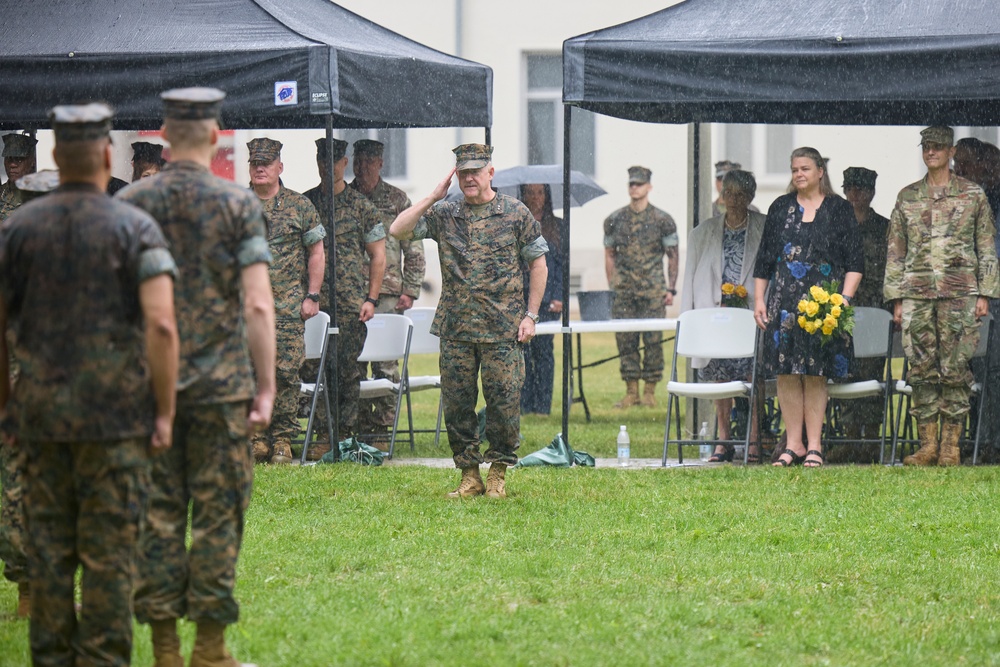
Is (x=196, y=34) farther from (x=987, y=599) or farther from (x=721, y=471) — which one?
(x=987, y=599)

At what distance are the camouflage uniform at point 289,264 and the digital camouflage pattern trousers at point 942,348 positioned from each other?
404 cm

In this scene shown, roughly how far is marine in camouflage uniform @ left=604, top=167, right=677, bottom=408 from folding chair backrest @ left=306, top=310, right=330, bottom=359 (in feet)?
15.8

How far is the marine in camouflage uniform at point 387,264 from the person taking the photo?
38.3 ft

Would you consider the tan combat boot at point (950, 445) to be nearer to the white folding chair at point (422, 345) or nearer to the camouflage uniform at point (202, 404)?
the white folding chair at point (422, 345)

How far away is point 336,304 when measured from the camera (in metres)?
10.5

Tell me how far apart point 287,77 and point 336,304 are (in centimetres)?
164

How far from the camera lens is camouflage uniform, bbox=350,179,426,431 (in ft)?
39.1

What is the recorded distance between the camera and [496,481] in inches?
351

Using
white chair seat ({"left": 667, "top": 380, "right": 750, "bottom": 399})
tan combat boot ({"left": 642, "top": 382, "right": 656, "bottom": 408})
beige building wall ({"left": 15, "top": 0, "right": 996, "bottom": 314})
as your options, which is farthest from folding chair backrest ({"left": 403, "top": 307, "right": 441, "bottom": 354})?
beige building wall ({"left": 15, "top": 0, "right": 996, "bottom": 314})

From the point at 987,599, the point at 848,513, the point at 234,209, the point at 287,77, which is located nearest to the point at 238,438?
the point at 234,209

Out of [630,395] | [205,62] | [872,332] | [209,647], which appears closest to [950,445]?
[872,332]

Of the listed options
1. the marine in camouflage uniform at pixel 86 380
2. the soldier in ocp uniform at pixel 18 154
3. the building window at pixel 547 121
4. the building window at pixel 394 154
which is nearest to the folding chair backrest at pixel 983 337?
the soldier in ocp uniform at pixel 18 154

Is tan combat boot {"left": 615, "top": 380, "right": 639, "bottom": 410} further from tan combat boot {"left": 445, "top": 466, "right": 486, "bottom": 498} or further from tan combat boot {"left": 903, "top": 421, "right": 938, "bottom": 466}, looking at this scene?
tan combat boot {"left": 445, "top": 466, "right": 486, "bottom": 498}

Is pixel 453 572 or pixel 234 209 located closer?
pixel 234 209
